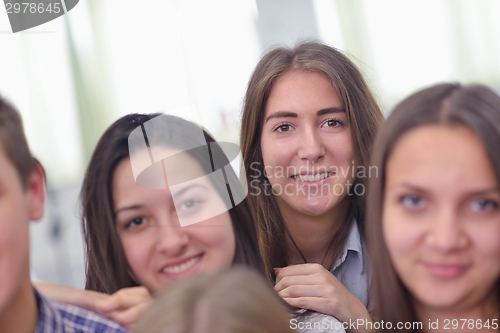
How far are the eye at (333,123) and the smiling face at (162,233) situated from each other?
1.32 ft

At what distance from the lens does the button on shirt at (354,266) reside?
1062mm

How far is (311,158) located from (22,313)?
2.15 ft

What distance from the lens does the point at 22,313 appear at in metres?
0.65

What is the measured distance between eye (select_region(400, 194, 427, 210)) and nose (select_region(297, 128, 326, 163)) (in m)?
0.42

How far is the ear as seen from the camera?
66 cm

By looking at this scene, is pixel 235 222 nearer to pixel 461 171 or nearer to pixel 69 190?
pixel 461 171

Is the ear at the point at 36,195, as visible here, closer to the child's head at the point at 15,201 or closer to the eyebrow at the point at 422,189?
the child's head at the point at 15,201

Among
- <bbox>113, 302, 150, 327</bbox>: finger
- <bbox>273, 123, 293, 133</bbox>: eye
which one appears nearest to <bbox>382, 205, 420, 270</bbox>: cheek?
<bbox>113, 302, 150, 327</bbox>: finger

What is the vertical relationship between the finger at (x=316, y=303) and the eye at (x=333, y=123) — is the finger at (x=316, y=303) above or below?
below

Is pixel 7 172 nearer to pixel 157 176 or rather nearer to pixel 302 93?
pixel 157 176

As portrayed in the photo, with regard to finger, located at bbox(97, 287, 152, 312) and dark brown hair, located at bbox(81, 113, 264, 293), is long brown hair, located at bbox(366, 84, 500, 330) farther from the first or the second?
finger, located at bbox(97, 287, 152, 312)

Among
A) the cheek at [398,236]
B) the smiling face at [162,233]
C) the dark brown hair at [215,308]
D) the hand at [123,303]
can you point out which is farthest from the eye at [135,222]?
the cheek at [398,236]

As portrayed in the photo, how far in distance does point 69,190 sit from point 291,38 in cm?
77

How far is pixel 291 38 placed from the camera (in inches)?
52.2
